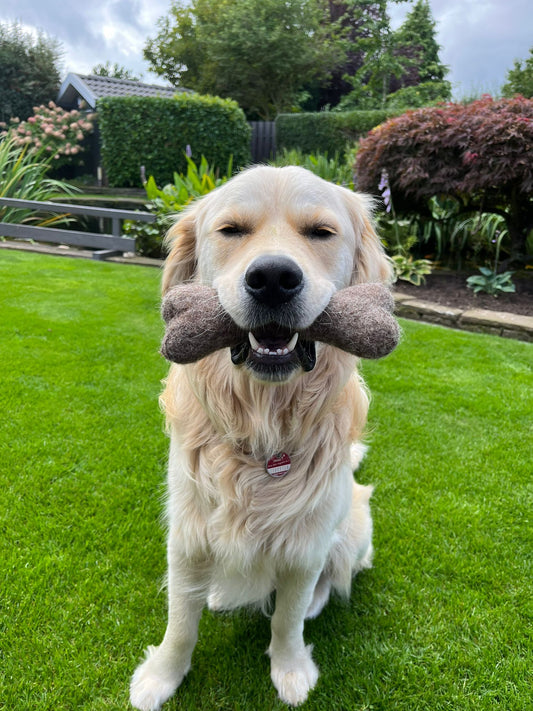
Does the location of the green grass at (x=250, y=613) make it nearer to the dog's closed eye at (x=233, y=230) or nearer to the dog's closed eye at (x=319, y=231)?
the dog's closed eye at (x=319, y=231)

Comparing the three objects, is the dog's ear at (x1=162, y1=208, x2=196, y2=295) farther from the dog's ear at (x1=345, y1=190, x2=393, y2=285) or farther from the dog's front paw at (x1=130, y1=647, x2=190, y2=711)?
the dog's front paw at (x1=130, y1=647, x2=190, y2=711)

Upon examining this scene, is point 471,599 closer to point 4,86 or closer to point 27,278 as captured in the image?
point 27,278

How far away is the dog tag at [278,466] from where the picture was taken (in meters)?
1.58

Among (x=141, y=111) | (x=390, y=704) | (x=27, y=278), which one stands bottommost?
(x=390, y=704)

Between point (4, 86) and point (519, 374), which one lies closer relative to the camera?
point (519, 374)

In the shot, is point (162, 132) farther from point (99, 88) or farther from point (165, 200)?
point (165, 200)

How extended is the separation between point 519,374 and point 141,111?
43.1 ft

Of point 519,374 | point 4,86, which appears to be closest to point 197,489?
point 519,374

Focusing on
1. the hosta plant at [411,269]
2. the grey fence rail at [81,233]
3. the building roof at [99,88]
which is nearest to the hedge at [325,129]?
the building roof at [99,88]

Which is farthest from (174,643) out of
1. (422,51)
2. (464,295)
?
(422,51)

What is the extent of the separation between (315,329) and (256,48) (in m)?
23.9

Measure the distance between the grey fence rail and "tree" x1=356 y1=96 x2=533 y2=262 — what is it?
4.01m

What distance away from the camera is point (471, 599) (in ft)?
6.77

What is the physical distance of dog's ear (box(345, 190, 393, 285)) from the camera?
1785 millimetres
